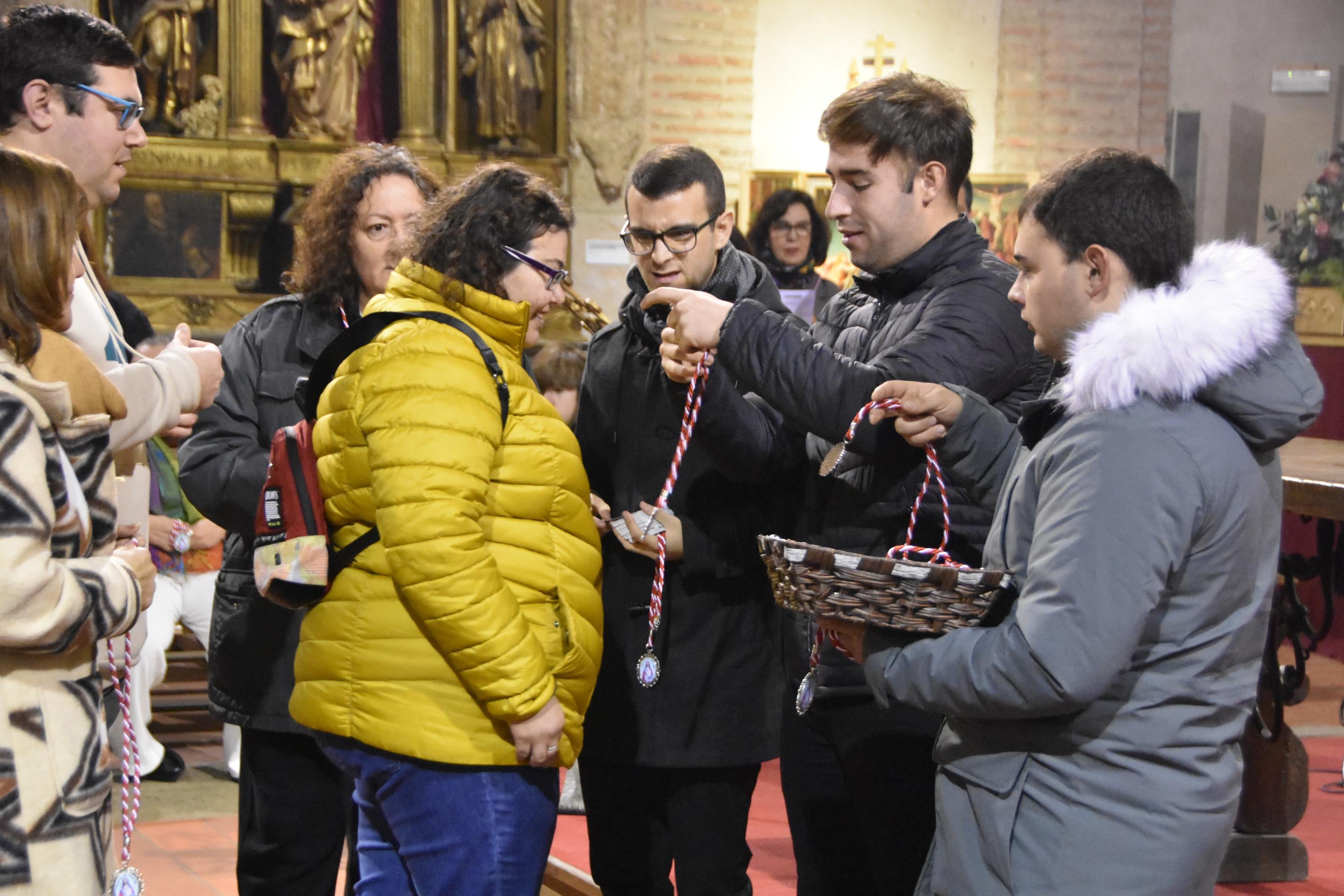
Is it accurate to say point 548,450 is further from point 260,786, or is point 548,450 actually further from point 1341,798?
point 1341,798

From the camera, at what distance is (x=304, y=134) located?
8.32 metres

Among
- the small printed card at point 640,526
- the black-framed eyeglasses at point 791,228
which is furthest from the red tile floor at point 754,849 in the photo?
the black-framed eyeglasses at point 791,228

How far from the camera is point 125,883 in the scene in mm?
2236

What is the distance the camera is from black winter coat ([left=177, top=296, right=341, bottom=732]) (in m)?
2.86

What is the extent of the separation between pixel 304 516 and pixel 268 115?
22.2 feet

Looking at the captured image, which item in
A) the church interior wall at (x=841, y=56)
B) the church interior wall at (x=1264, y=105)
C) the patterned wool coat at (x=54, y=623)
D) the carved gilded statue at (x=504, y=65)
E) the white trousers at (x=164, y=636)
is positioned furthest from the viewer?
the church interior wall at (x=1264, y=105)

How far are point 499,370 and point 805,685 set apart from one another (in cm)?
72

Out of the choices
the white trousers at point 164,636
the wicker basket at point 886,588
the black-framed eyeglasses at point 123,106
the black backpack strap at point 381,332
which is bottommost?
the white trousers at point 164,636

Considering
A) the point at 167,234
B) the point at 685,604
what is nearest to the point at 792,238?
the point at 167,234

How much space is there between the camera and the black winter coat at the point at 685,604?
9.04 ft

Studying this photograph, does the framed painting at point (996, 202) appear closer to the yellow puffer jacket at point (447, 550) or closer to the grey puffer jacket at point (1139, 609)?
the yellow puffer jacket at point (447, 550)

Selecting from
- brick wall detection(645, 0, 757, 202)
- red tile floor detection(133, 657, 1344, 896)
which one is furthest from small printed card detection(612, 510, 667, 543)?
brick wall detection(645, 0, 757, 202)

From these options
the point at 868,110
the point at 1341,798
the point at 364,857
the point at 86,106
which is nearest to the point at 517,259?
the point at 868,110

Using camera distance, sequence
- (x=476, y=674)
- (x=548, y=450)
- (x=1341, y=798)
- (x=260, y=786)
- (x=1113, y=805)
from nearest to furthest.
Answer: (x=1113, y=805) < (x=476, y=674) < (x=548, y=450) < (x=260, y=786) < (x=1341, y=798)
